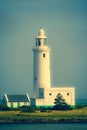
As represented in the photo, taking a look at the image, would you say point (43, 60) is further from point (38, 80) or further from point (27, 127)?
point (27, 127)

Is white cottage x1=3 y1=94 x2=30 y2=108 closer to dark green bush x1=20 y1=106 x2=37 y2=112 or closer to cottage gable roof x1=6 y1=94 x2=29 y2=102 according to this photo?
cottage gable roof x1=6 y1=94 x2=29 y2=102

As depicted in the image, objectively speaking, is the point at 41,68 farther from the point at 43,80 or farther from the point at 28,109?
the point at 28,109

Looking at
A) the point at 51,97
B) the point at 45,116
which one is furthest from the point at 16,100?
the point at 45,116

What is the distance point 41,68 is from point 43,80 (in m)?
1.42

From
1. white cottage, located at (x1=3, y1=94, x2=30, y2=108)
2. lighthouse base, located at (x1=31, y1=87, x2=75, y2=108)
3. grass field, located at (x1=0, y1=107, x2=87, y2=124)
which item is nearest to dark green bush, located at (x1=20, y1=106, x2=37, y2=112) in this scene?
grass field, located at (x1=0, y1=107, x2=87, y2=124)

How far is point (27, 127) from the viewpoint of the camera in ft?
284

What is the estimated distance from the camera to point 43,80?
4168 inches

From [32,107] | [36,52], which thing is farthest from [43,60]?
[32,107]

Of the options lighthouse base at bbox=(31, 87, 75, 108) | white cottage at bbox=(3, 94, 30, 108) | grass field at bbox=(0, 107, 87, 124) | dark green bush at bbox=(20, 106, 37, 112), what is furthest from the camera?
lighthouse base at bbox=(31, 87, 75, 108)

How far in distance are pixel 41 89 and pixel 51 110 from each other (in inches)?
360

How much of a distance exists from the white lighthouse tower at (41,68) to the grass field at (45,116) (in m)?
9.76

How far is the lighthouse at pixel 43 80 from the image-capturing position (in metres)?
105

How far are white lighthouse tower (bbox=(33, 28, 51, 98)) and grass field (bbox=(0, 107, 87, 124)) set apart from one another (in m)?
9.76

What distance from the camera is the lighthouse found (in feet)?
345
